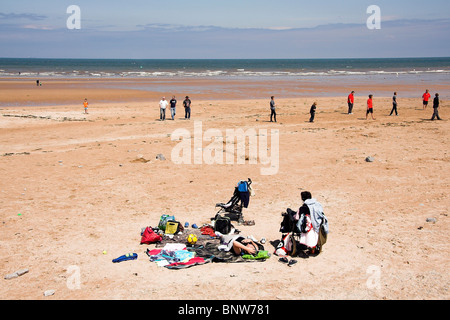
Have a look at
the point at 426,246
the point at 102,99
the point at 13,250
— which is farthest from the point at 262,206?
the point at 102,99

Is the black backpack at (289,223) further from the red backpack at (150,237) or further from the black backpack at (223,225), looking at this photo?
the red backpack at (150,237)

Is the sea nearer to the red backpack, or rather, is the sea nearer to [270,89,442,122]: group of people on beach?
[270,89,442,122]: group of people on beach

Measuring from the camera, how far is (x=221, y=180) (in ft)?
44.8

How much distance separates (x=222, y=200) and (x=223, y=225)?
2.46 m

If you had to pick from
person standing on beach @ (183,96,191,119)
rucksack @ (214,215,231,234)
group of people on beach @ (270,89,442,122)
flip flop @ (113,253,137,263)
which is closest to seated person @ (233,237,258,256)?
rucksack @ (214,215,231,234)

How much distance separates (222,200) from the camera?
11.7m

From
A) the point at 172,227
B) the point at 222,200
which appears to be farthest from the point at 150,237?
the point at 222,200

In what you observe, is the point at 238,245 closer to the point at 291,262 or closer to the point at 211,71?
the point at 291,262

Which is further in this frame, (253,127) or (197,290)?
(253,127)

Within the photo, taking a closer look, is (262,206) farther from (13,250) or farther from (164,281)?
(13,250)

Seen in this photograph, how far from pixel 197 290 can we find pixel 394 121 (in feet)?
69.9

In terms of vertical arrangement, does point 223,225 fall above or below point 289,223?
below

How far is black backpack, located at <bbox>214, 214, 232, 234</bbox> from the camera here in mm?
9258

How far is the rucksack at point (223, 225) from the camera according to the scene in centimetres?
926
